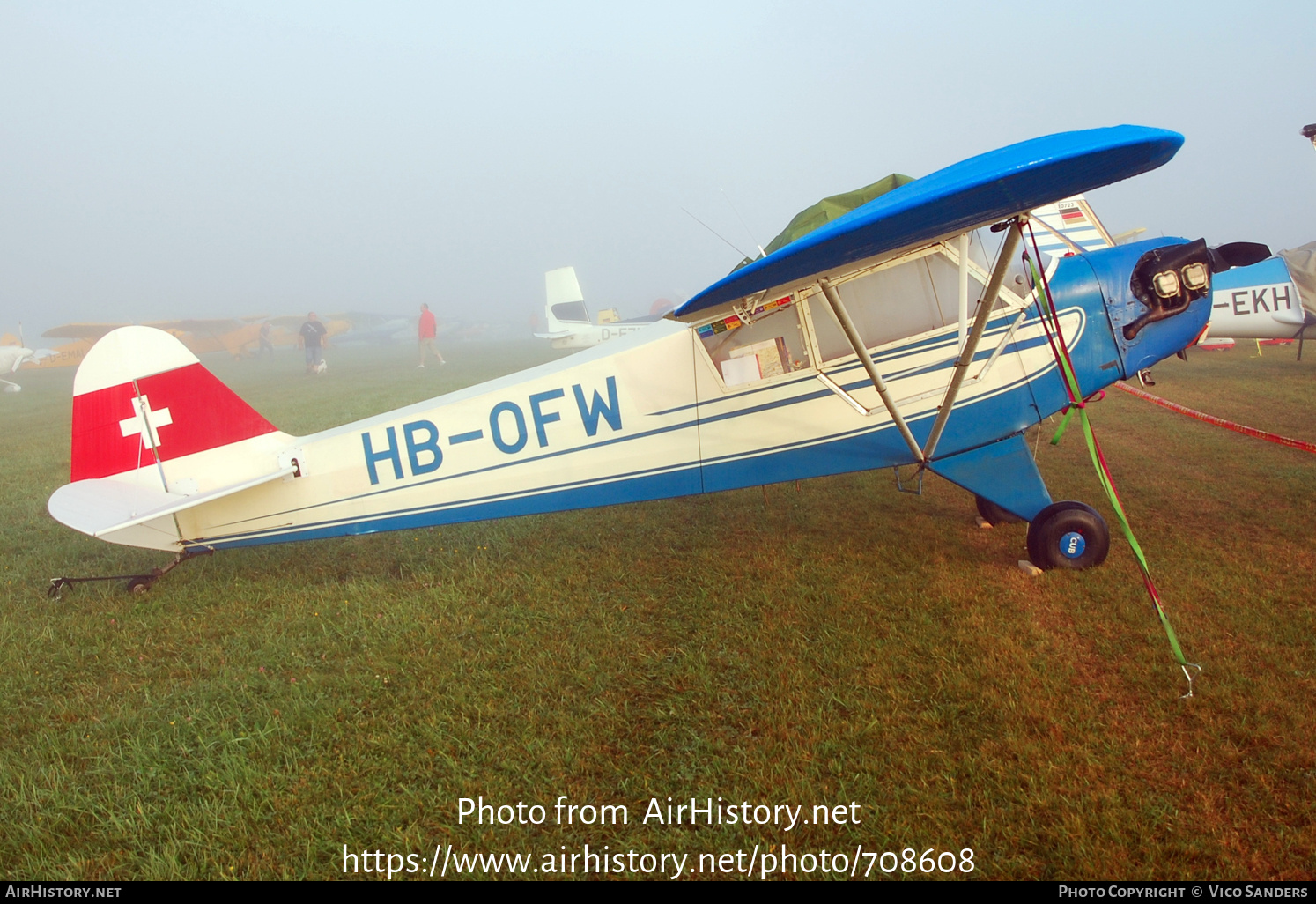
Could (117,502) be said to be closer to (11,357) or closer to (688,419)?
(688,419)

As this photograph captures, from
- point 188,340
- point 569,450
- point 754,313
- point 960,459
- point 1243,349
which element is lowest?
point 1243,349

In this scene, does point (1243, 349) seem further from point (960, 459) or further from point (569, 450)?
point (569, 450)

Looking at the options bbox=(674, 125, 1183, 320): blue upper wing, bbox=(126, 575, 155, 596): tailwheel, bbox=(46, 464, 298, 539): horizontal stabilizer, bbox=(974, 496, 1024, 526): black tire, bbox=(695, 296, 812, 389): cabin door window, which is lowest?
bbox=(974, 496, 1024, 526): black tire

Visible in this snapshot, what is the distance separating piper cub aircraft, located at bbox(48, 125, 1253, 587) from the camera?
4023mm

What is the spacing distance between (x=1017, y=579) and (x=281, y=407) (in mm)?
15107

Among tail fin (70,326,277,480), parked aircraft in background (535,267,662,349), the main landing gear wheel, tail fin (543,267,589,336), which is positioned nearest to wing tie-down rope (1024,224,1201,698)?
the main landing gear wheel

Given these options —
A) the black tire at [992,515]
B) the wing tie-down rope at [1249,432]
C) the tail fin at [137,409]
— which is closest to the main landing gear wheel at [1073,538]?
the black tire at [992,515]

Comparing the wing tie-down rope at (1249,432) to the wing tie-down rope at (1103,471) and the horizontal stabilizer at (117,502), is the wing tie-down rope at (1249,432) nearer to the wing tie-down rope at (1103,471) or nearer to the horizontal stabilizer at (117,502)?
the wing tie-down rope at (1103,471)

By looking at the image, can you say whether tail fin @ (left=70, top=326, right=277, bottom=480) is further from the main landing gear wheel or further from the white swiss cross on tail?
the main landing gear wheel

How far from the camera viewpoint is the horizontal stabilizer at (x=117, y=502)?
3.71m

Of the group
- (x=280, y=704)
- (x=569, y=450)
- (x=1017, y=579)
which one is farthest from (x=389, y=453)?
(x=1017, y=579)

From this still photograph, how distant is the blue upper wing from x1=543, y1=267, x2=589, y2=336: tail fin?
892 inches

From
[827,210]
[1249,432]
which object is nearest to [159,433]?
[827,210]

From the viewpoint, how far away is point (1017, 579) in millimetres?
3951
